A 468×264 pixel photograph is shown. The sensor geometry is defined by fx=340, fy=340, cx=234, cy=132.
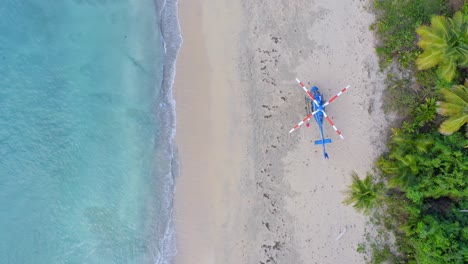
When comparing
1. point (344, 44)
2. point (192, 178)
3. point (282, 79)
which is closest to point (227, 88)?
point (282, 79)

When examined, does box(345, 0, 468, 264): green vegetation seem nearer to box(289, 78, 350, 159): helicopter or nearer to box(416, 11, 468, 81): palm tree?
box(416, 11, 468, 81): palm tree

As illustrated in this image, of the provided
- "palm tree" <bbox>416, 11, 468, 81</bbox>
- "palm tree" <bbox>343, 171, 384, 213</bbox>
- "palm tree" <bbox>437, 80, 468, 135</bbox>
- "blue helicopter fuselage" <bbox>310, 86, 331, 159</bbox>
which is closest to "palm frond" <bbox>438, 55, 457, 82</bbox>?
"palm tree" <bbox>416, 11, 468, 81</bbox>

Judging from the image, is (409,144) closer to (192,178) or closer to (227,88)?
(227,88)

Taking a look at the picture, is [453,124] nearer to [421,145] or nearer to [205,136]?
[421,145]

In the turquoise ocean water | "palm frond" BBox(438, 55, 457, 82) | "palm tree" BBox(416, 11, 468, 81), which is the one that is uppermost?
"palm tree" BBox(416, 11, 468, 81)

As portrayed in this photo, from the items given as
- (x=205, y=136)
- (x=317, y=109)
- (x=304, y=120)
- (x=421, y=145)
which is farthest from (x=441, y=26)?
Result: (x=205, y=136)

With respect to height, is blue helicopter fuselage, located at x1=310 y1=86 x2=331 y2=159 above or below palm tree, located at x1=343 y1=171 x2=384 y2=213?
above

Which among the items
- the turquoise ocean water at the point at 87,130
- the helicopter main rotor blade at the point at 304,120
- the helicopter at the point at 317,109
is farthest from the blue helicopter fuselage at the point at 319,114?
the turquoise ocean water at the point at 87,130
